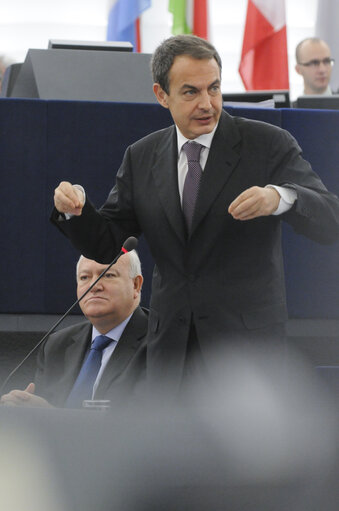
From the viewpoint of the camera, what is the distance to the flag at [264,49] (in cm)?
556

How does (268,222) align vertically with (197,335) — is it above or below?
above

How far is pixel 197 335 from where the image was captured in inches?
74.6

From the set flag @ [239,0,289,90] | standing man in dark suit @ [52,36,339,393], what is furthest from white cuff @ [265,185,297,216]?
flag @ [239,0,289,90]

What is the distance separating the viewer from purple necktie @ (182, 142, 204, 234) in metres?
1.94

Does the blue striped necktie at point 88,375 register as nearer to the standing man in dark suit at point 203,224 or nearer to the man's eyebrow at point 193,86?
the standing man in dark suit at point 203,224

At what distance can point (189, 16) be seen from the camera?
5.74 meters

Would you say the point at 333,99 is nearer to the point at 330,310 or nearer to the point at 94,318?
the point at 330,310

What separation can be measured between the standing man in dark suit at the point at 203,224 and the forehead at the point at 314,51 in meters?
2.86

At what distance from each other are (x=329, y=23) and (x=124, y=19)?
1.28 m

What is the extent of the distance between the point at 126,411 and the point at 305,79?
3.80 m

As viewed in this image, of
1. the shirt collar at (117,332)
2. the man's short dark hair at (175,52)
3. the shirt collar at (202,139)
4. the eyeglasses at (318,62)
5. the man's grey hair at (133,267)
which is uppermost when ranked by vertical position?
the eyeglasses at (318,62)

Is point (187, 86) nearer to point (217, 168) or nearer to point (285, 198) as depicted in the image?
point (217, 168)

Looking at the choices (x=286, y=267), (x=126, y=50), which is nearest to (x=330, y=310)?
(x=286, y=267)

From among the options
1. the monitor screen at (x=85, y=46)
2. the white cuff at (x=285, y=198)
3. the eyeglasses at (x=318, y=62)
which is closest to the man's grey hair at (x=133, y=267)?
the white cuff at (x=285, y=198)
